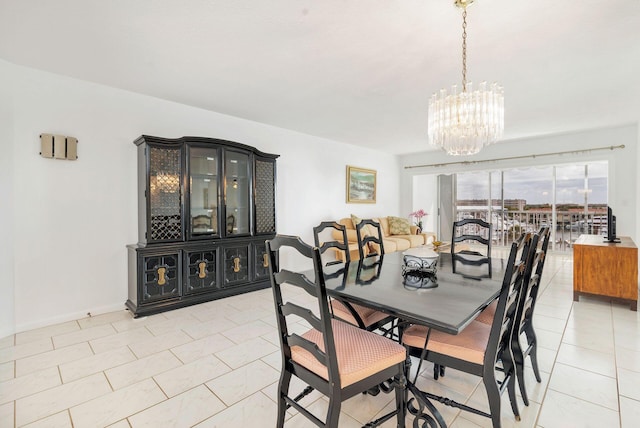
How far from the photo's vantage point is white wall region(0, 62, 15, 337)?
2648 millimetres

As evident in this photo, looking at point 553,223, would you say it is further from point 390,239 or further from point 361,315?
point 361,315

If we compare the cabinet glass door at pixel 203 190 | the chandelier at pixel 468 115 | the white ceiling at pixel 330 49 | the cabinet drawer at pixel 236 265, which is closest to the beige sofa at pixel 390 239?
the cabinet drawer at pixel 236 265

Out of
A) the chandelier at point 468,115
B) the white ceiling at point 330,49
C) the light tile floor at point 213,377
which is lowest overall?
the light tile floor at point 213,377

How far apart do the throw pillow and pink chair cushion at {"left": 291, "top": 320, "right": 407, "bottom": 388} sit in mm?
4963

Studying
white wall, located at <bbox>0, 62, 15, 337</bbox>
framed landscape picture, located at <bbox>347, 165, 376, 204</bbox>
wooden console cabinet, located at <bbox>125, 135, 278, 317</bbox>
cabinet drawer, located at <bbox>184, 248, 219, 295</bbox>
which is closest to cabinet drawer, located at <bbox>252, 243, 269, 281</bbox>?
wooden console cabinet, located at <bbox>125, 135, 278, 317</bbox>

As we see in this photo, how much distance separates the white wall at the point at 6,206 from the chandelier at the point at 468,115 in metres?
3.77

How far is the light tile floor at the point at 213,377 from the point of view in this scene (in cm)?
166

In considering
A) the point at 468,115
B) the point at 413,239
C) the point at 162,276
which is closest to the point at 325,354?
the point at 468,115

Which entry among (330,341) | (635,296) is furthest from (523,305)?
(635,296)

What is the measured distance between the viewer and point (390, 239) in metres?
5.85

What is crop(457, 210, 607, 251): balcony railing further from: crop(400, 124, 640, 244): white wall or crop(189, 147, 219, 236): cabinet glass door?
crop(189, 147, 219, 236): cabinet glass door

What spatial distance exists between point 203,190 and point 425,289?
2859mm

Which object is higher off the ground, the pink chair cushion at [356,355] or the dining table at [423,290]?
the dining table at [423,290]

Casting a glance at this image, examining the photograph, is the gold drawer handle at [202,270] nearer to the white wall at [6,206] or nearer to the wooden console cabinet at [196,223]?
the wooden console cabinet at [196,223]
